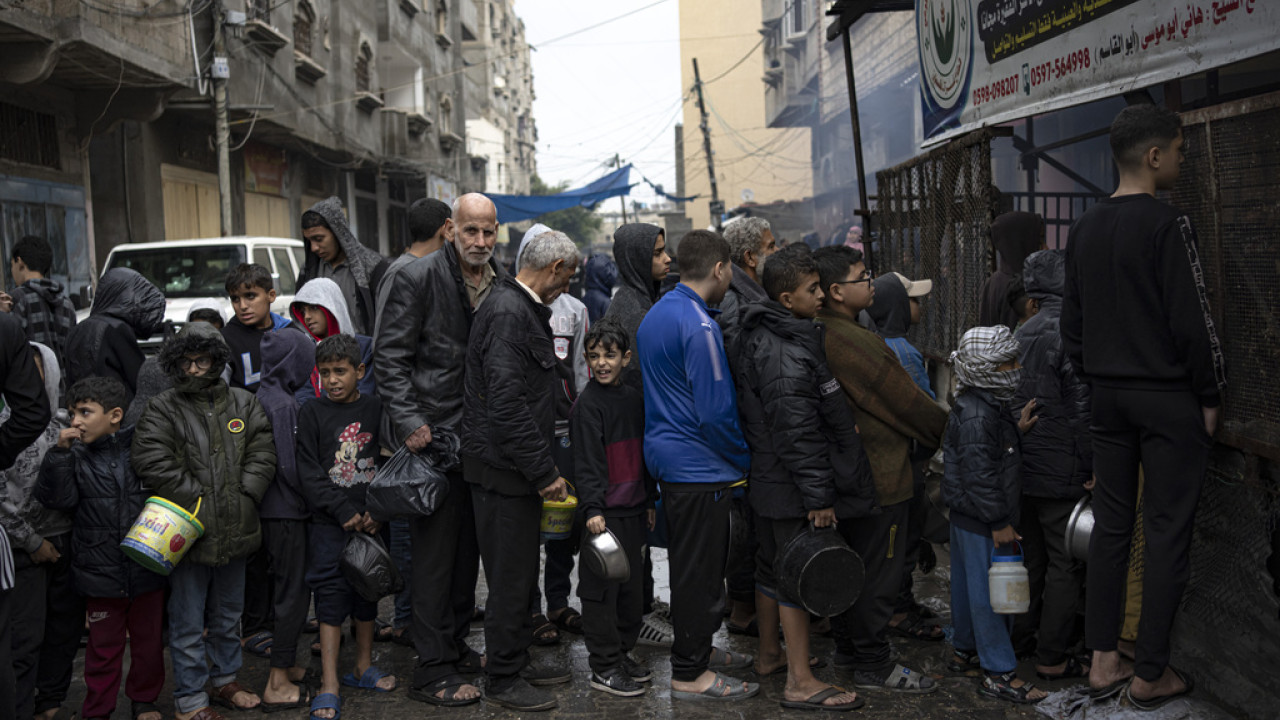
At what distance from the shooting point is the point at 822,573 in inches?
148

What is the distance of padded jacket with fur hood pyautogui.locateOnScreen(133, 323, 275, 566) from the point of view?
3.87 meters

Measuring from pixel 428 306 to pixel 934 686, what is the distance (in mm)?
2606

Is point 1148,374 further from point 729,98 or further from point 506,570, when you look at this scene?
point 729,98

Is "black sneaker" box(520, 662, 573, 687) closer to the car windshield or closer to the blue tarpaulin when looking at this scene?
the car windshield

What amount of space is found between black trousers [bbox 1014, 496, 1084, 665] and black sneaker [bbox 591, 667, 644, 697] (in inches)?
66.1

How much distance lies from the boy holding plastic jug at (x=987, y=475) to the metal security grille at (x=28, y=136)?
11.4 meters

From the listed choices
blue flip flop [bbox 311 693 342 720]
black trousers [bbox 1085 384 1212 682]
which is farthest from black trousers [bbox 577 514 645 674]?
black trousers [bbox 1085 384 1212 682]

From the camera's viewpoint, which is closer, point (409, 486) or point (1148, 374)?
point (1148, 374)

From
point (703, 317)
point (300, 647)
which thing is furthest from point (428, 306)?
point (300, 647)

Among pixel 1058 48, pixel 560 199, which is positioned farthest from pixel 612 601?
pixel 560 199

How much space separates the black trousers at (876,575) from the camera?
4039 millimetres

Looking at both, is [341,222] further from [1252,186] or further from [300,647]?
[1252,186]

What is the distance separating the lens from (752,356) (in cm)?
399

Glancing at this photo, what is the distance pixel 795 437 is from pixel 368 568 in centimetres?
178
